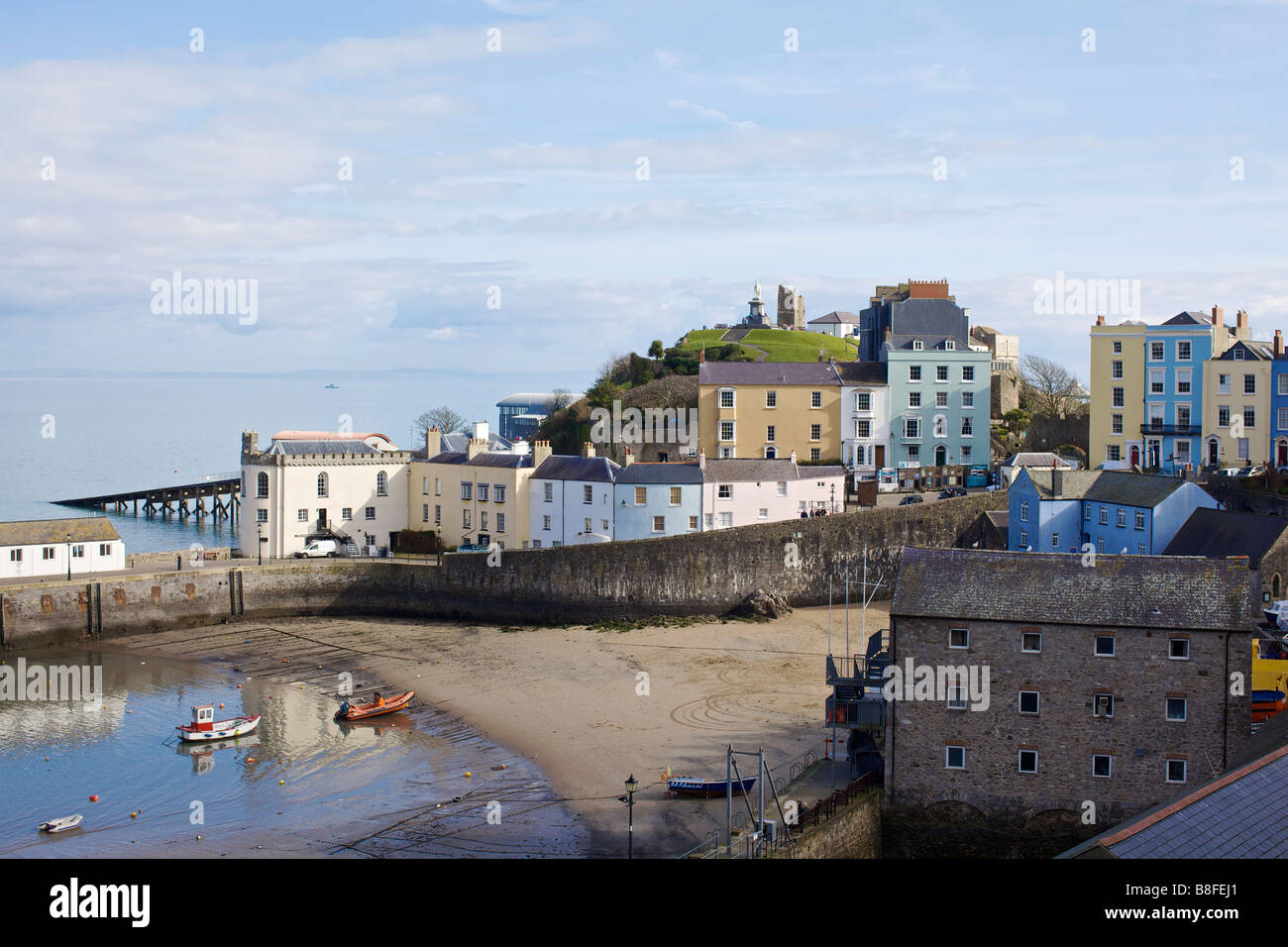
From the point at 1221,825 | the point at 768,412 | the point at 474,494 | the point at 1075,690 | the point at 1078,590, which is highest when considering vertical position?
the point at 768,412

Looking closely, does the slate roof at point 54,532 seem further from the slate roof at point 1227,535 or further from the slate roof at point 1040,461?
the slate roof at point 1040,461

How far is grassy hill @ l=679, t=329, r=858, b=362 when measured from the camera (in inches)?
3100

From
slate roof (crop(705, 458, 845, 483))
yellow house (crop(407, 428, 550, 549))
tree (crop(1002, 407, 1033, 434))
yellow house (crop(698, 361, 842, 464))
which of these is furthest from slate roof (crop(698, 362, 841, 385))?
tree (crop(1002, 407, 1033, 434))

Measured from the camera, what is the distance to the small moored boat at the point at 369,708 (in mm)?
32281

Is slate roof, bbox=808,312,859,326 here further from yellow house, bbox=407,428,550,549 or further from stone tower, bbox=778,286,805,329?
yellow house, bbox=407,428,550,549

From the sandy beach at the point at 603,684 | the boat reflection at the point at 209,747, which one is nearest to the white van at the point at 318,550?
the sandy beach at the point at 603,684

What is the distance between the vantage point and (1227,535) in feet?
122

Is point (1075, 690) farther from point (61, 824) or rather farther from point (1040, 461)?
point (1040, 461)

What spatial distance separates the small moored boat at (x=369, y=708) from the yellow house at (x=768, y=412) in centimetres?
2942

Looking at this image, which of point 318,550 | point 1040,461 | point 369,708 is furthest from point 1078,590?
point 318,550

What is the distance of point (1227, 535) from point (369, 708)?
2825 centimetres

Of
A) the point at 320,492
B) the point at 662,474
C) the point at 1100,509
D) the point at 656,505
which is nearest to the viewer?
the point at 1100,509

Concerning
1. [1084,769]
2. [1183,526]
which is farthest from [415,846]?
[1183,526]

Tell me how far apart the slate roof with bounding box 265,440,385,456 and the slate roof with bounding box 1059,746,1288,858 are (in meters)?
44.8
